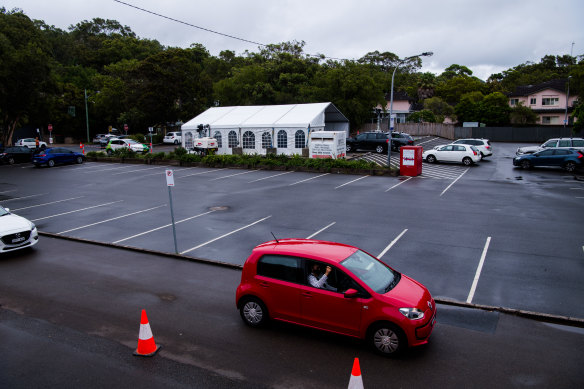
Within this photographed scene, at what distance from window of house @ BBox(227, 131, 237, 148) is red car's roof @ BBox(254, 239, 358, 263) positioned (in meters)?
30.0

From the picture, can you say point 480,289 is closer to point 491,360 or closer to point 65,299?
point 491,360

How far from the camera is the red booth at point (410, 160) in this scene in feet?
84.4

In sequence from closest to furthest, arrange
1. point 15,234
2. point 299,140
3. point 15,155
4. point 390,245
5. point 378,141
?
point 15,234, point 390,245, point 299,140, point 15,155, point 378,141

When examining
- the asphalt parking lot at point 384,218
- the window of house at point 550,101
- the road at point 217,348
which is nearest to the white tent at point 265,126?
the asphalt parking lot at point 384,218

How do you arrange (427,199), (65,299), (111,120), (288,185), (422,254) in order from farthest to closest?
(111,120)
(288,185)
(427,199)
(422,254)
(65,299)

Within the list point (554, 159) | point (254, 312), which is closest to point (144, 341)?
point (254, 312)

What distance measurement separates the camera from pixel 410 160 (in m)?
25.8

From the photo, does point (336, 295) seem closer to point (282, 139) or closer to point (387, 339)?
point (387, 339)

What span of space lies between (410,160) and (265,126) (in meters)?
13.7

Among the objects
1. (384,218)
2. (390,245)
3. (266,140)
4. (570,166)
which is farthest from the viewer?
(266,140)

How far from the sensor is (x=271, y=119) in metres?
36.0

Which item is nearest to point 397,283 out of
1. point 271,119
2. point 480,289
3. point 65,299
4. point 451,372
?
point 451,372

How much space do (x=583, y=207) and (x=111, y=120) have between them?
212 ft

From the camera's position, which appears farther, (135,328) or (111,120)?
(111,120)
